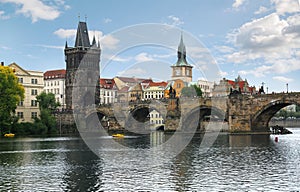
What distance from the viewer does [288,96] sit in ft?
277

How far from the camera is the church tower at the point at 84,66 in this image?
468 ft

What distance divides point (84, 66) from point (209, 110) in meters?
53.0

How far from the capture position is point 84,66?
14325cm

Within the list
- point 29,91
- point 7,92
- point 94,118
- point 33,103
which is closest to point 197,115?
point 94,118

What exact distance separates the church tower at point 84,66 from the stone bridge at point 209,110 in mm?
17471

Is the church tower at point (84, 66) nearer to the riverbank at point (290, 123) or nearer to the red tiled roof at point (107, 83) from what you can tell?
the red tiled roof at point (107, 83)

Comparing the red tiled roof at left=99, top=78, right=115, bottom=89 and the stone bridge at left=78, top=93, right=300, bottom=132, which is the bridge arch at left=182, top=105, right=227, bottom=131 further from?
the red tiled roof at left=99, top=78, right=115, bottom=89

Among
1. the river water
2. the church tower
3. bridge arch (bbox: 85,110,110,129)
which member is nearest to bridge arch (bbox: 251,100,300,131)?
the river water

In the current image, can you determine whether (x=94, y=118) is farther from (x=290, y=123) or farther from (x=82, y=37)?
(x=290, y=123)

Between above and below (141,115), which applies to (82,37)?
above

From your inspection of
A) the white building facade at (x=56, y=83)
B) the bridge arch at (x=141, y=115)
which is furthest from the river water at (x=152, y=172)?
the white building facade at (x=56, y=83)

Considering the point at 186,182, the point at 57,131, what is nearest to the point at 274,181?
the point at 186,182

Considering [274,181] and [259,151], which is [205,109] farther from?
[274,181]

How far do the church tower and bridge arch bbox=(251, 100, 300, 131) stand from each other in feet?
207
